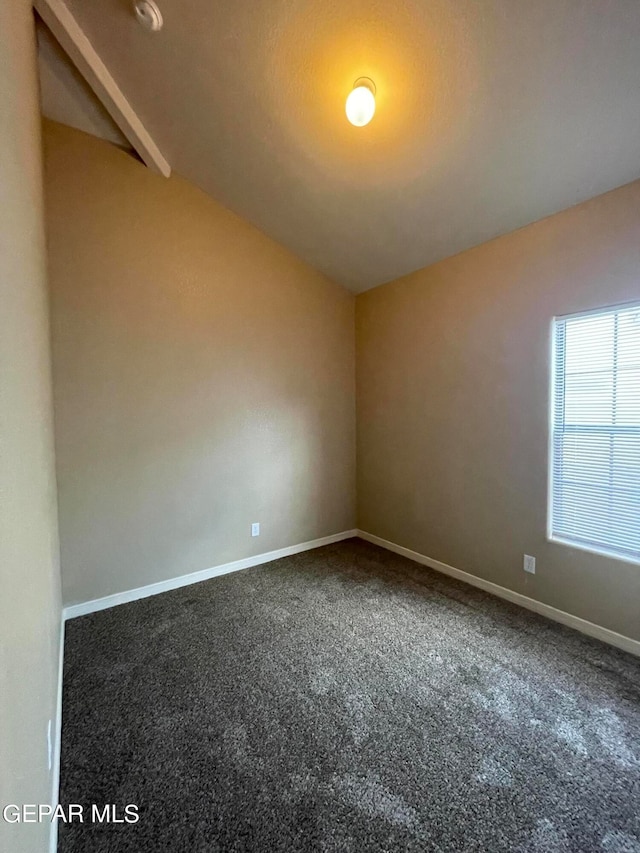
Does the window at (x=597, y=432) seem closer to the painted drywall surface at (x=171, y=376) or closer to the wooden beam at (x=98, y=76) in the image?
the painted drywall surface at (x=171, y=376)

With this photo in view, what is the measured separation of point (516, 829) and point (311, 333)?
3.54 metres

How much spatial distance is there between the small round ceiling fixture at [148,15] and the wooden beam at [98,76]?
A: 0.45 m

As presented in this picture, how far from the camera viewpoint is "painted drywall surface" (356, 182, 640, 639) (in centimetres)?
228

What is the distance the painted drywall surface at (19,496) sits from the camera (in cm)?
78

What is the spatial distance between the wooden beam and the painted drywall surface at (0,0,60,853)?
741 millimetres

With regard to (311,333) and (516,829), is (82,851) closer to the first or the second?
(516,829)

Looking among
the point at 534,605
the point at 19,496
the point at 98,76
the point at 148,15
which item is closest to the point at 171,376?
the point at 98,76

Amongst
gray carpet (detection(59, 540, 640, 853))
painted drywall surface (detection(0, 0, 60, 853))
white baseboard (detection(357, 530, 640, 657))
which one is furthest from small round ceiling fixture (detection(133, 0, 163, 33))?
white baseboard (detection(357, 530, 640, 657))

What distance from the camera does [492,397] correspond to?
9.37 ft

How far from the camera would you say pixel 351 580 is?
3176 millimetres

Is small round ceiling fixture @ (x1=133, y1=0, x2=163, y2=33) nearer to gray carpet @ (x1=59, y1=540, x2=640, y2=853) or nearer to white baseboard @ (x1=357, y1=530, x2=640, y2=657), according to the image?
gray carpet @ (x1=59, y1=540, x2=640, y2=853)

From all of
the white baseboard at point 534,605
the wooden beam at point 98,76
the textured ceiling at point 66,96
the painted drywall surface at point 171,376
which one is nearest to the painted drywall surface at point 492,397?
the white baseboard at point 534,605

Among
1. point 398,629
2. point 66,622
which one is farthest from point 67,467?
point 398,629

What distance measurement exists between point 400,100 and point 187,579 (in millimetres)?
3613
